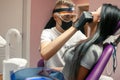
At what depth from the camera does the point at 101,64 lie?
46 cm

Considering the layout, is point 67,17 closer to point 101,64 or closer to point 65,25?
point 65,25

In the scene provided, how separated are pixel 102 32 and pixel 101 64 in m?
0.10

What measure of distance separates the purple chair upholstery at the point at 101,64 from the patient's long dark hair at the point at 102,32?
4 centimetres

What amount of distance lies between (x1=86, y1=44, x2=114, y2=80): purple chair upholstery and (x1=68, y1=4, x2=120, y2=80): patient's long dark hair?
42 mm

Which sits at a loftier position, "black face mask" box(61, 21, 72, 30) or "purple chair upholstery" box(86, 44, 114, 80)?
"black face mask" box(61, 21, 72, 30)

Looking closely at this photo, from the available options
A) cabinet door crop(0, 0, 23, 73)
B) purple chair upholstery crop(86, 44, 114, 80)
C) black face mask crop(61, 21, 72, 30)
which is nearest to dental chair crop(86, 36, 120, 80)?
purple chair upholstery crop(86, 44, 114, 80)

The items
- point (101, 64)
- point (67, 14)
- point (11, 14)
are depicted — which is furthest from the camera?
point (11, 14)

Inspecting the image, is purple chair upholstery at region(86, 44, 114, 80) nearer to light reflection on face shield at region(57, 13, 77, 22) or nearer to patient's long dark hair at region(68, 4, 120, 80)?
patient's long dark hair at region(68, 4, 120, 80)

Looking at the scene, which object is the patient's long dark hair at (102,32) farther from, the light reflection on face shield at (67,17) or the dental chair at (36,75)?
the light reflection on face shield at (67,17)

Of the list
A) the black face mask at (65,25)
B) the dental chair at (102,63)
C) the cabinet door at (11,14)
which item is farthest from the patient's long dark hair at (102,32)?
the cabinet door at (11,14)

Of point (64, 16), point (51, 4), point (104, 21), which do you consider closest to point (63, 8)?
point (64, 16)

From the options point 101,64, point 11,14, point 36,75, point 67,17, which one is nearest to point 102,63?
point 101,64

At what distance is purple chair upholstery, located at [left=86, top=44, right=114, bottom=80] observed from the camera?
1.47ft

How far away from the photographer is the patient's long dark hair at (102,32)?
49 centimetres
